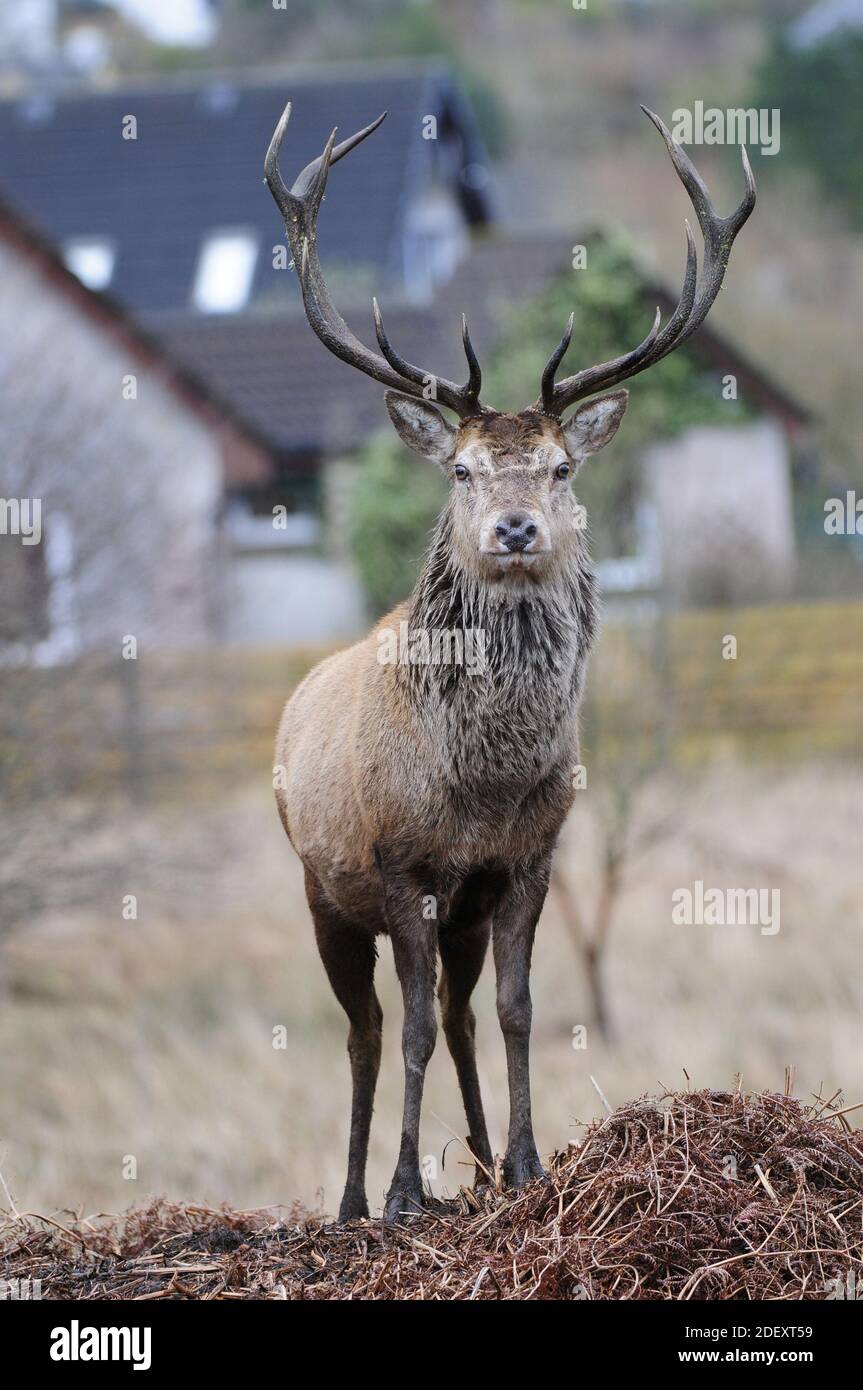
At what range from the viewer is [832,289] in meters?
49.3

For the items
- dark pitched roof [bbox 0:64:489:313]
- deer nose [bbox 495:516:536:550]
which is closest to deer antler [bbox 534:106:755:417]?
deer nose [bbox 495:516:536:550]

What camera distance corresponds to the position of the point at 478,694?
551 cm

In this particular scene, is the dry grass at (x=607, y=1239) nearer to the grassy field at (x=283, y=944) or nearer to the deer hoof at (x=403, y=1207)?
the deer hoof at (x=403, y=1207)

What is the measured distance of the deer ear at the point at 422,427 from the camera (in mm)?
5715

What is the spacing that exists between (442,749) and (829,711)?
1453 centimetres

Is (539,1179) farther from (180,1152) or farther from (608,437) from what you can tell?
(180,1152)

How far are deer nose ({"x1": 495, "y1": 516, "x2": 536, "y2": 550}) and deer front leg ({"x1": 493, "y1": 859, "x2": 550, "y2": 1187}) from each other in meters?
1.03

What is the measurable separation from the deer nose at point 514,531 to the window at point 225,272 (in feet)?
83.3

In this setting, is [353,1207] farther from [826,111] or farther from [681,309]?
[826,111]

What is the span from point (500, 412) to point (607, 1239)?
8.19 ft

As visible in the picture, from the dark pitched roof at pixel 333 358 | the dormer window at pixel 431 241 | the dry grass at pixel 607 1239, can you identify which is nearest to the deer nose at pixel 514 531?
the dry grass at pixel 607 1239

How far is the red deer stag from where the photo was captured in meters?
5.45

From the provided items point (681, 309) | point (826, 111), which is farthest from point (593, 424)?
point (826, 111)

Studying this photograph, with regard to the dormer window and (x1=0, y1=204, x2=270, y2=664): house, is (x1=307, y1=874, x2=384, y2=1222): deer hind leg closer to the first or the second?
(x1=0, y1=204, x2=270, y2=664): house
